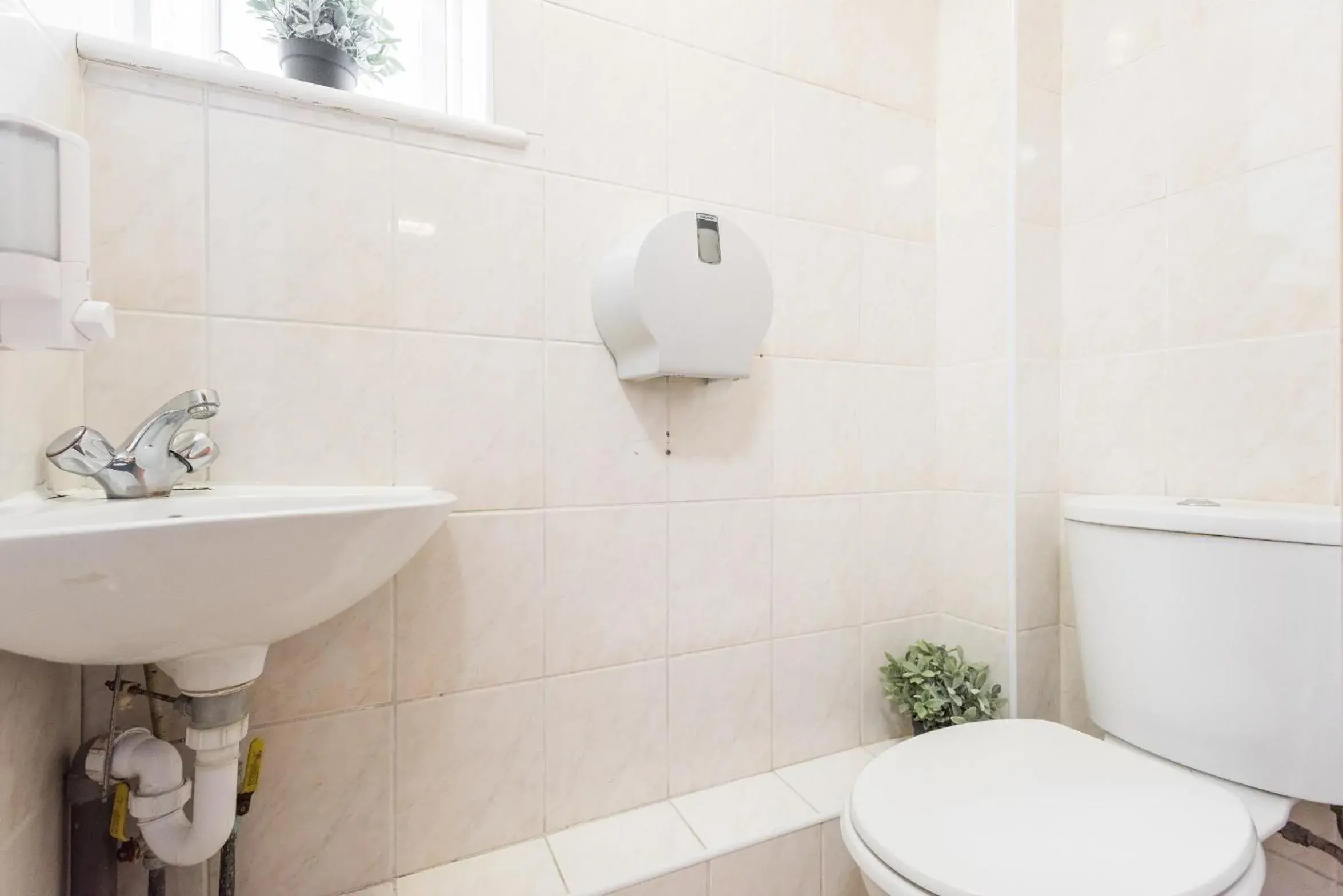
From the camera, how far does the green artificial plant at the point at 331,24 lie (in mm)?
983

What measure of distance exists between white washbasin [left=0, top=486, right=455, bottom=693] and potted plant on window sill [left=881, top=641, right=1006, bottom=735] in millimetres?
1018

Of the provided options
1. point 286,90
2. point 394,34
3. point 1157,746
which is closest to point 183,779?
point 286,90

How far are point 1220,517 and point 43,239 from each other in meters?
1.42

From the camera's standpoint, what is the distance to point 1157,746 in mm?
1030

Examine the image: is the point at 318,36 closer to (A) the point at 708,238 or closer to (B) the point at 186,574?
(A) the point at 708,238

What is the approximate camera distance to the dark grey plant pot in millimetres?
990

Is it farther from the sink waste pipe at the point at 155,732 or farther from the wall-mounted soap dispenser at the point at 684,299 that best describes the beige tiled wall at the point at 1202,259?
the sink waste pipe at the point at 155,732

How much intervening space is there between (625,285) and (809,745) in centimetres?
98

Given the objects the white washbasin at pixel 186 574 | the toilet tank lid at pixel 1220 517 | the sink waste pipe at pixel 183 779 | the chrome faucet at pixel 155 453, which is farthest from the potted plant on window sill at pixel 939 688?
the chrome faucet at pixel 155 453

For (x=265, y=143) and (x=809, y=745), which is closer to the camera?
(x=265, y=143)

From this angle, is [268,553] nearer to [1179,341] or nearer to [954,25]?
[1179,341]

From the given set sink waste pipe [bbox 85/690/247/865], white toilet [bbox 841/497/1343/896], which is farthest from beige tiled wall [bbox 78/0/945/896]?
white toilet [bbox 841/497/1343/896]

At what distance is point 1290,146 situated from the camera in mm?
1025

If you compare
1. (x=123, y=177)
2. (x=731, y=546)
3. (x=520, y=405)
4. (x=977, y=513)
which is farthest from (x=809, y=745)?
(x=123, y=177)
